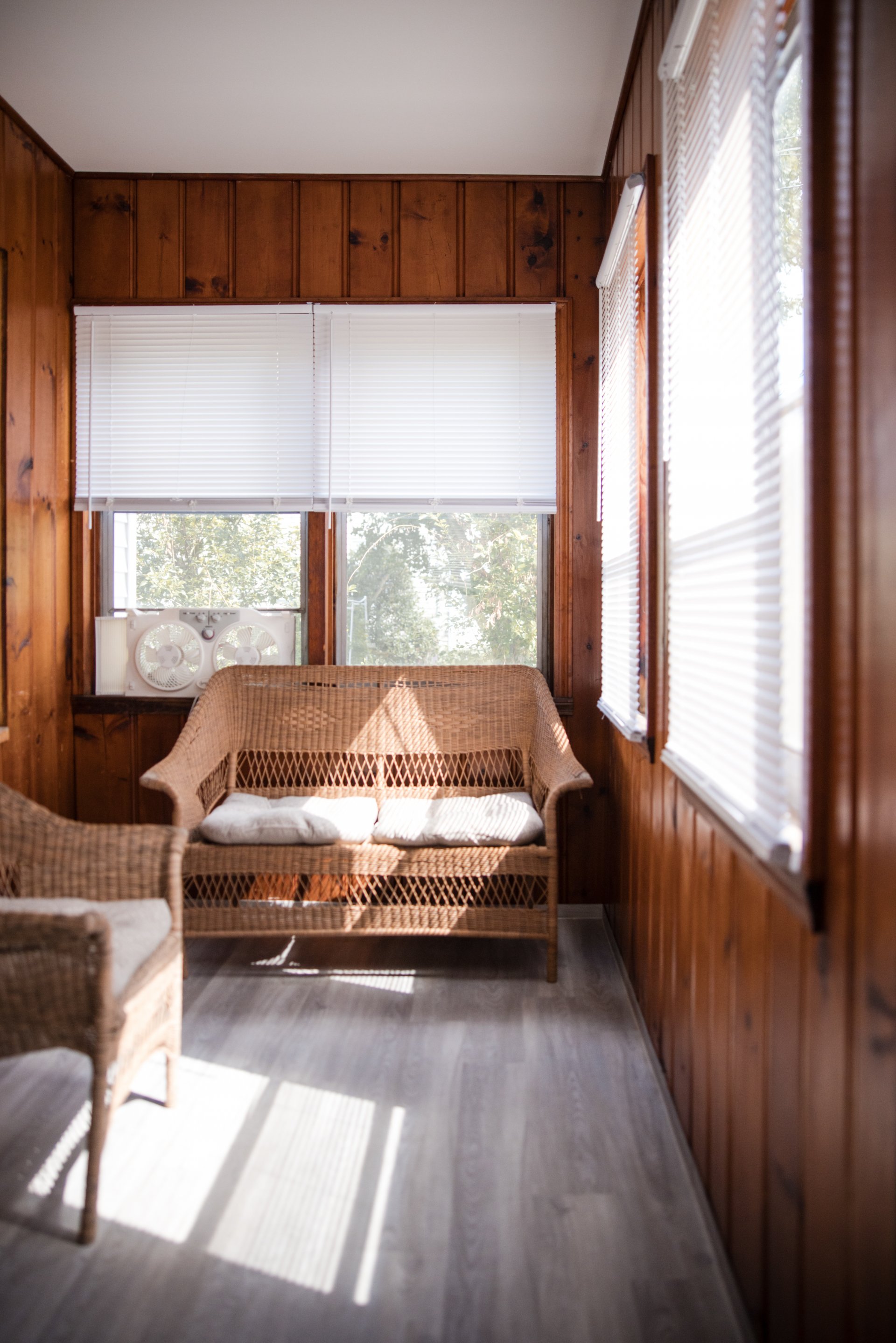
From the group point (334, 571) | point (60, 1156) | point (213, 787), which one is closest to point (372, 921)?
point (213, 787)

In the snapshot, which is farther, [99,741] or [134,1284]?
[99,741]

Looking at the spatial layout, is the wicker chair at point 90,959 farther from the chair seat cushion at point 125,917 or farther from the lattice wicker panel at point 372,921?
the lattice wicker panel at point 372,921

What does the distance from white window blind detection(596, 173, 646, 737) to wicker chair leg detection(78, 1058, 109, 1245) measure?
148cm

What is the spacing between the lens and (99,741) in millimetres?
3463

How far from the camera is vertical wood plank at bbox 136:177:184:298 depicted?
342 centimetres

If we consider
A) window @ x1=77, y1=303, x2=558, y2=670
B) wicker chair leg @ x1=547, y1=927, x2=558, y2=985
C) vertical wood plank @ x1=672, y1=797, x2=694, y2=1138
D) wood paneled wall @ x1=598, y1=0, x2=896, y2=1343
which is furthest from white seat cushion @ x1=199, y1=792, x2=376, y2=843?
wood paneled wall @ x1=598, y1=0, x2=896, y2=1343

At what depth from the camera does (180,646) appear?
343cm

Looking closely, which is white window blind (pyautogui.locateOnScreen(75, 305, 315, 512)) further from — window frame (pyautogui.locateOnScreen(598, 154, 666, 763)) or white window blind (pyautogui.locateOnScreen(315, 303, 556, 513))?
A: window frame (pyautogui.locateOnScreen(598, 154, 666, 763))

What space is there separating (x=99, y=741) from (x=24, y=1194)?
1.98 meters

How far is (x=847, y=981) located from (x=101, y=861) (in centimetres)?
165

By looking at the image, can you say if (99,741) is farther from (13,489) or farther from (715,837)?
(715,837)

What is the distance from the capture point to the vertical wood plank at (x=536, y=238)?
341 centimetres

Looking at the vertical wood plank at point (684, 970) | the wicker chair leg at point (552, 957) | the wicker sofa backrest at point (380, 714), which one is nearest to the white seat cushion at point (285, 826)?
the wicker sofa backrest at point (380, 714)

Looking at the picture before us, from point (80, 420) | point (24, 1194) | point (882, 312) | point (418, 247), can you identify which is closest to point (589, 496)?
point (418, 247)
